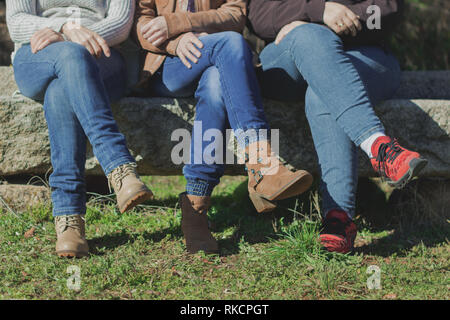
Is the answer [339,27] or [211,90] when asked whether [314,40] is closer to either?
[339,27]

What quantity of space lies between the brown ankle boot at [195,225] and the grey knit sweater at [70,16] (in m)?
1.01

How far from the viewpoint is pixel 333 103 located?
2.40 meters

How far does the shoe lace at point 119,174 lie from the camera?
2.21m

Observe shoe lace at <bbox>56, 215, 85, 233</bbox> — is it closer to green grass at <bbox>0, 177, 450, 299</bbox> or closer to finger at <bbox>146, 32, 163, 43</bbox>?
green grass at <bbox>0, 177, 450, 299</bbox>

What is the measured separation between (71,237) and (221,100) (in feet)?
3.18

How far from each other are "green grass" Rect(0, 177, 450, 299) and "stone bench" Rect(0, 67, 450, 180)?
31 cm

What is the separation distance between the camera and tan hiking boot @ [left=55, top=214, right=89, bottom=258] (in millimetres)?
2365

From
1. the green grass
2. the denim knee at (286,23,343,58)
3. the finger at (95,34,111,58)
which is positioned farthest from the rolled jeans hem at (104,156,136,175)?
the denim knee at (286,23,343,58)

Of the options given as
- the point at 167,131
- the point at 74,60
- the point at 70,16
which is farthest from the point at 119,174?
the point at 70,16

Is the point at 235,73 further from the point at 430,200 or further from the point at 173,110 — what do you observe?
the point at 430,200

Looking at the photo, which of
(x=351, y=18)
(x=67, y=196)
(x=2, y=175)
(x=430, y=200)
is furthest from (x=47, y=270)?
(x=430, y=200)

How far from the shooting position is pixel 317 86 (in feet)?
8.07

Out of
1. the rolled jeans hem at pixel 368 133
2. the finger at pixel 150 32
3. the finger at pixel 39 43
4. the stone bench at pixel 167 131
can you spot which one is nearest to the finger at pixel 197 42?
the finger at pixel 150 32

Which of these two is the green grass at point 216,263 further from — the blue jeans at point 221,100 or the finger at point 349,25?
the finger at point 349,25
